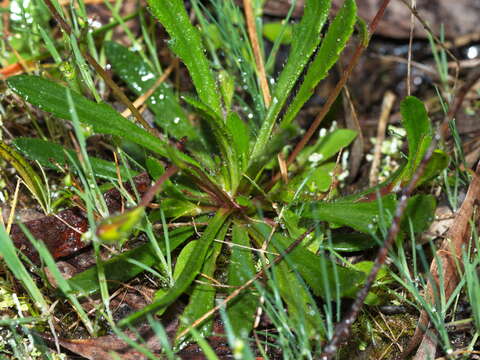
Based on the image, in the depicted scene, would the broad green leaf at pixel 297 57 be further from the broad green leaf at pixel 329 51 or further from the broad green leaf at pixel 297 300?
the broad green leaf at pixel 297 300

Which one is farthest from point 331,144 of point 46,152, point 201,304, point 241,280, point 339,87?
point 46,152

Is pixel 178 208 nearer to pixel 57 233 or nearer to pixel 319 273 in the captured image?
pixel 57 233

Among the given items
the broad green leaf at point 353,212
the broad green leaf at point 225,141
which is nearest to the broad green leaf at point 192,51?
the broad green leaf at point 225,141

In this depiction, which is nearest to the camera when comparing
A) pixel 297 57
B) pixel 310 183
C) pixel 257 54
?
pixel 297 57

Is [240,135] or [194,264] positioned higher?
[240,135]

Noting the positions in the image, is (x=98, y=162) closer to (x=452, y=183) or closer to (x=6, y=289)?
(x=6, y=289)

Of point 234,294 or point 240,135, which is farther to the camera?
point 240,135

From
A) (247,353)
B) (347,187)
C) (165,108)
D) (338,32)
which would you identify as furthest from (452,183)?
(247,353)

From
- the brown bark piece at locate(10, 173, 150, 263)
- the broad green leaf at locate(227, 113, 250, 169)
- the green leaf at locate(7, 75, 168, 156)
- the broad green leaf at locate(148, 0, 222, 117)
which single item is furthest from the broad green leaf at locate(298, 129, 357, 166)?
the brown bark piece at locate(10, 173, 150, 263)
